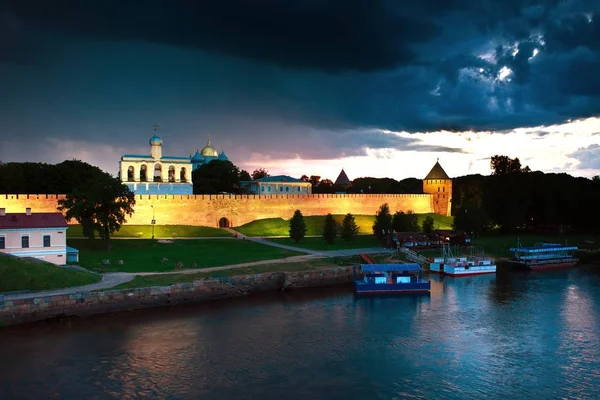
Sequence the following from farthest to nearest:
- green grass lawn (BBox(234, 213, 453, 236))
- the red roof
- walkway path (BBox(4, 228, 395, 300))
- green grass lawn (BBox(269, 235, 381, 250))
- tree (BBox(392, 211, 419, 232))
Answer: green grass lawn (BBox(234, 213, 453, 236)) → tree (BBox(392, 211, 419, 232)) → green grass lawn (BBox(269, 235, 381, 250)) → the red roof → walkway path (BBox(4, 228, 395, 300))

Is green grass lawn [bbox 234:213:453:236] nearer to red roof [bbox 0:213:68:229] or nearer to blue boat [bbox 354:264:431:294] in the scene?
blue boat [bbox 354:264:431:294]

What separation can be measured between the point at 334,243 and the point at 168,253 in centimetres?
1536

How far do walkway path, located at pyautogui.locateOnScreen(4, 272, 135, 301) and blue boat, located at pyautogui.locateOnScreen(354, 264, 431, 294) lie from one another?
12.6 m

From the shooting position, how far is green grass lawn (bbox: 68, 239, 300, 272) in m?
31.0

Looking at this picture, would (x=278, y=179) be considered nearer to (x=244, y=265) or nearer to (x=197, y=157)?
(x=197, y=157)

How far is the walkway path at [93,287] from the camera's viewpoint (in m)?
22.8

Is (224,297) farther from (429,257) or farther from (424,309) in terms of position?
(429,257)

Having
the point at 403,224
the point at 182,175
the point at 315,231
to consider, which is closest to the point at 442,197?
the point at 315,231

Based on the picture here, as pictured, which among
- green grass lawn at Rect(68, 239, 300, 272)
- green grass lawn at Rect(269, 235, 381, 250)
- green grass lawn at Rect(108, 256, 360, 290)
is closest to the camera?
green grass lawn at Rect(108, 256, 360, 290)

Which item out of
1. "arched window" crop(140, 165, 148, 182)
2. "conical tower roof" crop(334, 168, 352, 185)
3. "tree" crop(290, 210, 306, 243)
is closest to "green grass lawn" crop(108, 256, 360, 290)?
"tree" crop(290, 210, 306, 243)

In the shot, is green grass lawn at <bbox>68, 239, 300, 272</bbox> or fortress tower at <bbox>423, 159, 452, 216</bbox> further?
fortress tower at <bbox>423, 159, 452, 216</bbox>

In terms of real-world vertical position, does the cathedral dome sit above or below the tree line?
above

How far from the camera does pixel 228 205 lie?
189ft

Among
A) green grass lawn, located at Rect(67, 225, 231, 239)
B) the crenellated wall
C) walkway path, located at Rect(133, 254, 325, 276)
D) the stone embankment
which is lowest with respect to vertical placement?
the stone embankment
